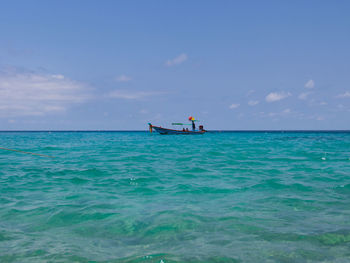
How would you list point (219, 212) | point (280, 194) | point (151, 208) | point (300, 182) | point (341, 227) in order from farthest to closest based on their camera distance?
1. point (300, 182)
2. point (280, 194)
3. point (151, 208)
4. point (219, 212)
5. point (341, 227)

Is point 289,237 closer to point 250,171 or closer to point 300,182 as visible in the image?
point 300,182

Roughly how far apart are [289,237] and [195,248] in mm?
2018

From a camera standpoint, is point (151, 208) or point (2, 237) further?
point (151, 208)

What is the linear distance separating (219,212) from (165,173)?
7374mm

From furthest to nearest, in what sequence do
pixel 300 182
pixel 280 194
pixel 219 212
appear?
pixel 300 182, pixel 280 194, pixel 219 212

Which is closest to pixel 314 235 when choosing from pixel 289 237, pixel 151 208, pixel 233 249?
pixel 289 237

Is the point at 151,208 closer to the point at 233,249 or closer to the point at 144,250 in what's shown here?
the point at 144,250

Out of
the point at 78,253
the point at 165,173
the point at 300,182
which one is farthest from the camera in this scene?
the point at 165,173

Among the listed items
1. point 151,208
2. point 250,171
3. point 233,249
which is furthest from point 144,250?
point 250,171

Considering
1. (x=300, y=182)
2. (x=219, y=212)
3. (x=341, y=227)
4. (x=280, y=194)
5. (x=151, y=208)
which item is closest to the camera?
(x=341, y=227)

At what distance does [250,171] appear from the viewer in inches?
588

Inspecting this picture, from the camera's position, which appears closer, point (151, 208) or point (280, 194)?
point (151, 208)

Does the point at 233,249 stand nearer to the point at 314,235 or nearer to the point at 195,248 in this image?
the point at 195,248

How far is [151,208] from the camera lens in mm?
7871
